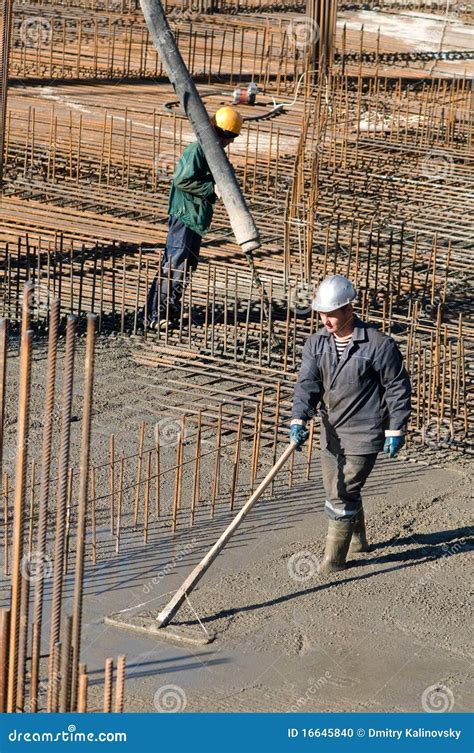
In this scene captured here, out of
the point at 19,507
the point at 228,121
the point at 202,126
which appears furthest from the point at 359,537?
the point at 228,121

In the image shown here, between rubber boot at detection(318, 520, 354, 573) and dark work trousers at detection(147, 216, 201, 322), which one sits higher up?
dark work trousers at detection(147, 216, 201, 322)

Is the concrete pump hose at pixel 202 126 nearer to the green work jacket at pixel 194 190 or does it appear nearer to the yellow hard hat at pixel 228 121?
the yellow hard hat at pixel 228 121

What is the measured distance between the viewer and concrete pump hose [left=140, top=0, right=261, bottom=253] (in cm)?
1045

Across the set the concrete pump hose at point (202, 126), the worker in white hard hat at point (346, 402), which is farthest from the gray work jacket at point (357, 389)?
the concrete pump hose at point (202, 126)

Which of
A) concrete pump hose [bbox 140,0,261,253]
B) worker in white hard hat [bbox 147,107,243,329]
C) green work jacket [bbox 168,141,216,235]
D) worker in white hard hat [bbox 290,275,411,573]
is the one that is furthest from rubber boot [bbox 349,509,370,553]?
green work jacket [bbox 168,141,216,235]

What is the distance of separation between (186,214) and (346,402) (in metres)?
4.15

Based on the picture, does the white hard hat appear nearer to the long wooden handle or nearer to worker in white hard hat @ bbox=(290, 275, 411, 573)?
worker in white hard hat @ bbox=(290, 275, 411, 573)

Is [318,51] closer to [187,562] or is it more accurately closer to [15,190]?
[15,190]

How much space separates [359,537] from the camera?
25.7 feet

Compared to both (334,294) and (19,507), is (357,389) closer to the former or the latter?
(334,294)

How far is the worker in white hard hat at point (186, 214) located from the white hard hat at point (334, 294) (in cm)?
381

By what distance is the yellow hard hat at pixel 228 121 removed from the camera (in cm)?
1105

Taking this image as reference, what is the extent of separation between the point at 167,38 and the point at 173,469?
3.56 metres

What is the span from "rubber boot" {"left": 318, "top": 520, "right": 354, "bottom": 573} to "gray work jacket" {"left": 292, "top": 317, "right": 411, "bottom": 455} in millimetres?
399
